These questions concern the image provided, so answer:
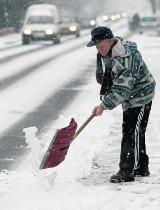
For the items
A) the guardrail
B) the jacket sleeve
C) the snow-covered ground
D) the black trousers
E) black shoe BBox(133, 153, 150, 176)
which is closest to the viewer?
the snow-covered ground

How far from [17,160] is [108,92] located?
179 centimetres

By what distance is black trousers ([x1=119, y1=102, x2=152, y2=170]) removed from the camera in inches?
222

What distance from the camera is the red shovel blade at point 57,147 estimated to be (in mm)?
5410

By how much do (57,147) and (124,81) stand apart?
87cm

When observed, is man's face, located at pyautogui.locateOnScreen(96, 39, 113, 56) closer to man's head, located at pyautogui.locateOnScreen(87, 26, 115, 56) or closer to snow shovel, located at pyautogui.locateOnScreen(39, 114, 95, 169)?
man's head, located at pyautogui.locateOnScreen(87, 26, 115, 56)

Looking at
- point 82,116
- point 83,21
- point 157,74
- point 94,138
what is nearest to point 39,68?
point 157,74

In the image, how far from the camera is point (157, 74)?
1611 centimetres

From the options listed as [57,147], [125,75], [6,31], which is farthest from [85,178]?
[6,31]

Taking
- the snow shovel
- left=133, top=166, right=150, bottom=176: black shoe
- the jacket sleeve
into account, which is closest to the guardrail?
left=133, top=166, right=150, bottom=176: black shoe

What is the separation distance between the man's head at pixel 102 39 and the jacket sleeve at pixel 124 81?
0.74 feet

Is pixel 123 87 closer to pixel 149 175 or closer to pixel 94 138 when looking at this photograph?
pixel 149 175

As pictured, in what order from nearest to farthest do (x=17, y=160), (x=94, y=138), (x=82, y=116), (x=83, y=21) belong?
(x=17, y=160)
(x=94, y=138)
(x=82, y=116)
(x=83, y=21)

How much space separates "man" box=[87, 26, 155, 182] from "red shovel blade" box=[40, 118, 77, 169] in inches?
13.6

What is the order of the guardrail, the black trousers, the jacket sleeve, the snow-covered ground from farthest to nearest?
the guardrail
the black trousers
the jacket sleeve
the snow-covered ground
